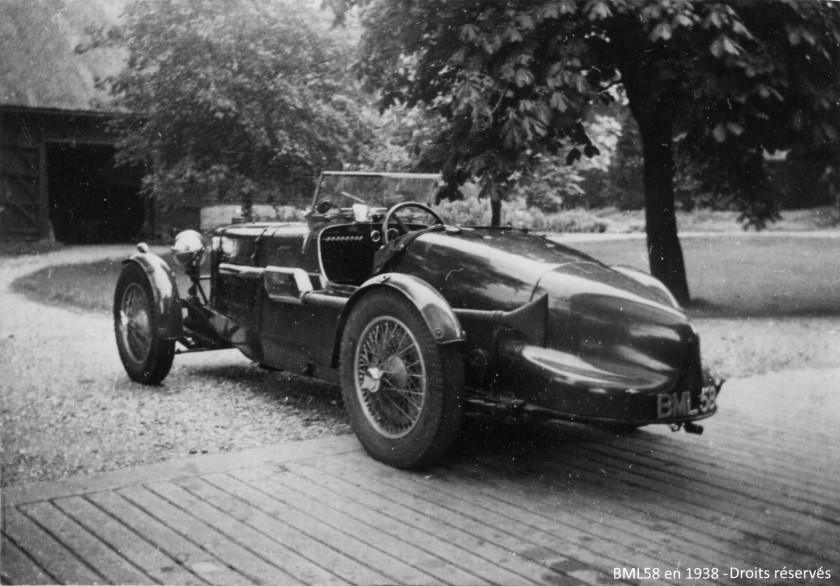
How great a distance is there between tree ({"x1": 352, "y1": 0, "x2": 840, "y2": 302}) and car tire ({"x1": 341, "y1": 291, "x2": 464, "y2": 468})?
352 cm

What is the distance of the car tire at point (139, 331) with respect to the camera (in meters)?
5.61

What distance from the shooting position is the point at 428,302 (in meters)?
3.86

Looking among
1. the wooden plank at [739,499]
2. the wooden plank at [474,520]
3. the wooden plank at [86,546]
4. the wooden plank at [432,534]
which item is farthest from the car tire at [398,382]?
the wooden plank at [86,546]

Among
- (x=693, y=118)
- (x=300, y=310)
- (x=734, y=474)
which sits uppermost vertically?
(x=693, y=118)

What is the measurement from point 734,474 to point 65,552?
119 inches

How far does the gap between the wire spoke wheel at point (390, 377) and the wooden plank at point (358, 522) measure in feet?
1.89

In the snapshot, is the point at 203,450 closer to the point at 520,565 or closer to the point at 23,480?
the point at 23,480

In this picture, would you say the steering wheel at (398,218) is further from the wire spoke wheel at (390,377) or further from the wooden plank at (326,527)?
the wooden plank at (326,527)

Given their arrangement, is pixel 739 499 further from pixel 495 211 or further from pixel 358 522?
pixel 495 211

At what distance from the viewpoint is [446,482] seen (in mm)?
3826

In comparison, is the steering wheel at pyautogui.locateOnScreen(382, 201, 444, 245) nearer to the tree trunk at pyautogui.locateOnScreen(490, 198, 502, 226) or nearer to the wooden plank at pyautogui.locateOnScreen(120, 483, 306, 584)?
the wooden plank at pyautogui.locateOnScreen(120, 483, 306, 584)

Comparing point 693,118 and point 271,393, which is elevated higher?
point 693,118

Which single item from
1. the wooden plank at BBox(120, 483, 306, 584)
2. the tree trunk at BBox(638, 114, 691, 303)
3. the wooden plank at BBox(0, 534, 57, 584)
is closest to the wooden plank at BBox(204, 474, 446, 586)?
the wooden plank at BBox(120, 483, 306, 584)

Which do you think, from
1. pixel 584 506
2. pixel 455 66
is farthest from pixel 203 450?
pixel 455 66
